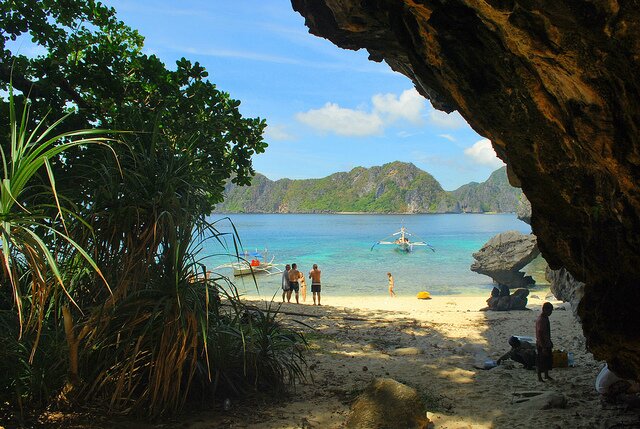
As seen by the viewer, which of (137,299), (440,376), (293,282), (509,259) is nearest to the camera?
(137,299)

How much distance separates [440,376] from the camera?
277 inches

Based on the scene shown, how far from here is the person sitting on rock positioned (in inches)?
294

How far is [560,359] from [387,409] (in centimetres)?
411

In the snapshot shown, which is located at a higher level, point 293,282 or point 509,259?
point 293,282

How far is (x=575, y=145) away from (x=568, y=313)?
10584mm

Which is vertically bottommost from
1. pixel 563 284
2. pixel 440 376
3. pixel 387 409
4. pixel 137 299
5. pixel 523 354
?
pixel 440 376

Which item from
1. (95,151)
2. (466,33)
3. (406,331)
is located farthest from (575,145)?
(406,331)

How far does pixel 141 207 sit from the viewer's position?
4.75 m

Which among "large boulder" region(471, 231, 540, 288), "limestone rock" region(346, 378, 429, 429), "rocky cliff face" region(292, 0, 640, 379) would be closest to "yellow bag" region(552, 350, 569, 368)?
"rocky cliff face" region(292, 0, 640, 379)

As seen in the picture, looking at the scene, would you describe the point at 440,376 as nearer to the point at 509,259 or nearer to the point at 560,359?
the point at 560,359

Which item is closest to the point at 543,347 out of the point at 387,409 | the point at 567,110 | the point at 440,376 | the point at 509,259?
the point at 440,376

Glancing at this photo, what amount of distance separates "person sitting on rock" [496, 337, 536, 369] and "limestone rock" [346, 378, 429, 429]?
11.1ft

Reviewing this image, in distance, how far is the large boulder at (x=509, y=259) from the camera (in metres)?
25.8

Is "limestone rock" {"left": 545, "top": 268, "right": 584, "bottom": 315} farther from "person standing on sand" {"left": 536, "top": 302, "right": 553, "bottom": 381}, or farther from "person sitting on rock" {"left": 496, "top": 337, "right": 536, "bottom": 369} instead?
"person standing on sand" {"left": 536, "top": 302, "right": 553, "bottom": 381}
